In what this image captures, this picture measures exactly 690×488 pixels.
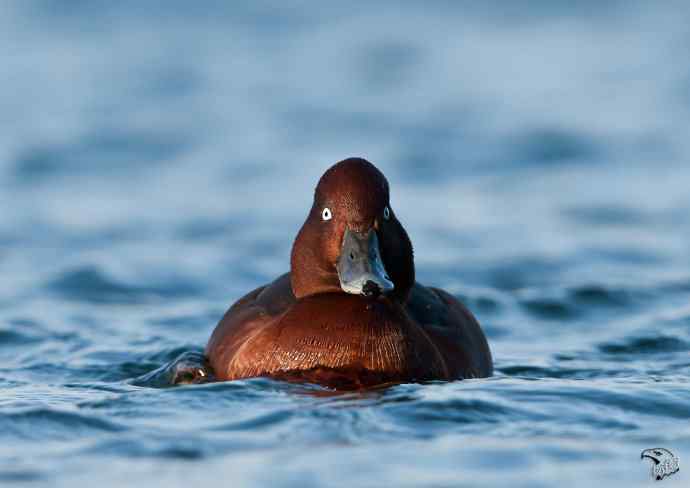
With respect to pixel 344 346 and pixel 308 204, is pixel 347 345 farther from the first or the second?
pixel 308 204

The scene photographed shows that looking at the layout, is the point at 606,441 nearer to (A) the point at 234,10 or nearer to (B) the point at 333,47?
(B) the point at 333,47

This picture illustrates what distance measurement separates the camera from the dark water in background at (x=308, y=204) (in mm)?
6293

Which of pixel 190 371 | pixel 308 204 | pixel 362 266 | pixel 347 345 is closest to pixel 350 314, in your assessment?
pixel 347 345

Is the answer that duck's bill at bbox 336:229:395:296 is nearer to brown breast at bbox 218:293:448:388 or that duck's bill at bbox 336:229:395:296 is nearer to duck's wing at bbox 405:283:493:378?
brown breast at bbox 218:293:448:388

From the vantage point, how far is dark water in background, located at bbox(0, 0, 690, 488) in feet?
20.6

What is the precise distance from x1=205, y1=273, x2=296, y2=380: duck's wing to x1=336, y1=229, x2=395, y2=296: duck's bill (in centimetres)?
59

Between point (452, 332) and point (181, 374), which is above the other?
point (452, 332)

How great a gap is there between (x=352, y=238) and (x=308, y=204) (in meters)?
6.83

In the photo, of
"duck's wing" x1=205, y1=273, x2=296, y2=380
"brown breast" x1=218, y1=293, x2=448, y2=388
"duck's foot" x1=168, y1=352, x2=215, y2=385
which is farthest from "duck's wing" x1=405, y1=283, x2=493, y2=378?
"duck's foot" x1=168, y1=352, x2=215, y2=385

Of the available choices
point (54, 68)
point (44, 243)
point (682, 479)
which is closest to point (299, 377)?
point (682, 479)

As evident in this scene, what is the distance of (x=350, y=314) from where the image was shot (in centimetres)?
727

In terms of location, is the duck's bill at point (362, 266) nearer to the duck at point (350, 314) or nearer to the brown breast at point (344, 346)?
the duck at point (350, 314)

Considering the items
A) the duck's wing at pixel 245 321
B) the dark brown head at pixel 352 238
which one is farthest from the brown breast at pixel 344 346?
the duck's wing at pixel 245 321

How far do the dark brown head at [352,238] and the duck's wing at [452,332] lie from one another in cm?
32
